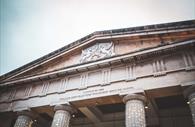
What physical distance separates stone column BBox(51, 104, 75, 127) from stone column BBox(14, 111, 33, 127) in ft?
8.74

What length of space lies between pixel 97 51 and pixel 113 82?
390cm

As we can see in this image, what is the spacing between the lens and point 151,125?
15.8 m

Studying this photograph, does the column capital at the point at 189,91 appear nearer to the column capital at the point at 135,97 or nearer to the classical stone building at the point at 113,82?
the classical stone building at the point at 113,82

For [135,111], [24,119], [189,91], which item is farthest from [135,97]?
[24,119]

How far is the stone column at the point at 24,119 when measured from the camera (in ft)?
52.3

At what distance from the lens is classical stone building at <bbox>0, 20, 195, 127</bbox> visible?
13.2 metres

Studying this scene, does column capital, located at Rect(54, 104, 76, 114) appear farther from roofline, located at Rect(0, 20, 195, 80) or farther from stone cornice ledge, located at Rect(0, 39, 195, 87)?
roofline, located at Rect(0, 20, 195, 80)

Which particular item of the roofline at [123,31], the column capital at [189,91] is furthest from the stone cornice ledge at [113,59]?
the column capital at [189,91]

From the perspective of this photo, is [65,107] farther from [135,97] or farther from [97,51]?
[97,51]

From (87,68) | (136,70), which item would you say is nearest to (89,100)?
(87,68)

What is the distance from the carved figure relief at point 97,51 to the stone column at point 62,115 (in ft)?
14.2

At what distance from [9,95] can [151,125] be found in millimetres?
12240

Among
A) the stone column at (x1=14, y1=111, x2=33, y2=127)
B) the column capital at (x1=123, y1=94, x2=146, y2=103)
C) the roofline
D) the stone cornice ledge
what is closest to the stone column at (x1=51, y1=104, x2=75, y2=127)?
the stone column at (x1=14, y1=111, x2=33, y2=127)

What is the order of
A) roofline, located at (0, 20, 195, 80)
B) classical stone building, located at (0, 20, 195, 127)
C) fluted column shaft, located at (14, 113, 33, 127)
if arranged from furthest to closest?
1. fluted column shaft, located at (14, 113, 33, 127)
2. roofline, located at (0, 20, 195, 80)
3. classical stone building, located at (0, 20, 195, 127)
